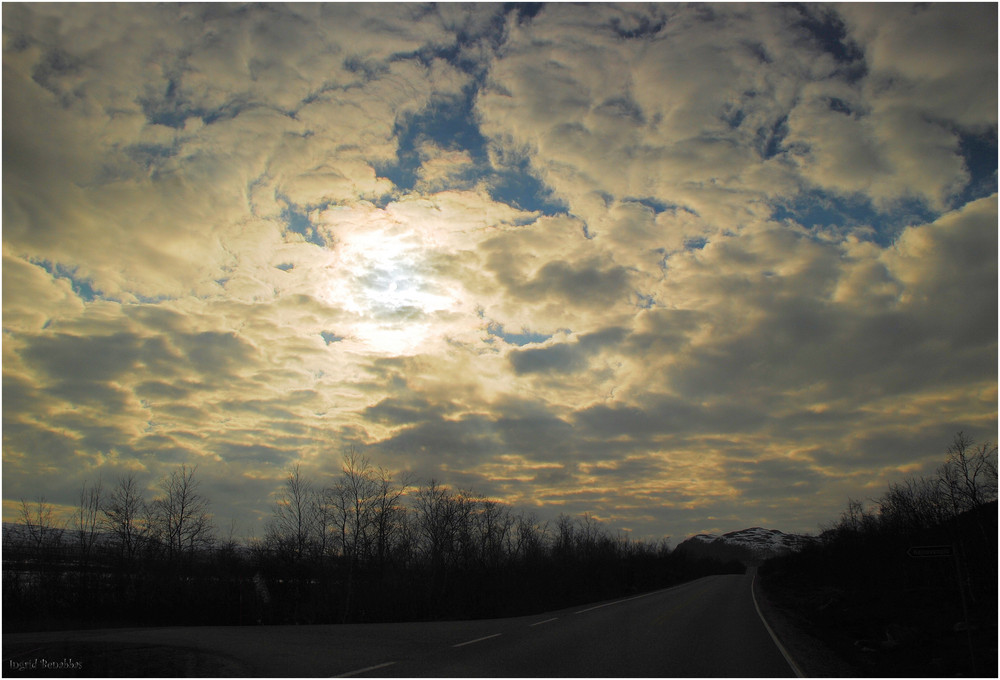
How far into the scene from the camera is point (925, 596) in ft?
85.8

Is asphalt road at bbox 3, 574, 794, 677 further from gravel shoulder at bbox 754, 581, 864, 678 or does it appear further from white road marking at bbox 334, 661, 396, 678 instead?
gravel shoulder at bbox 754, 581, 864, 678

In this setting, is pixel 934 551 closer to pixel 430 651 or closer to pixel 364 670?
pixel 430 651

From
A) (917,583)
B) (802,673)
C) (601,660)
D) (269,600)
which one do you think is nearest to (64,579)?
(269,600)

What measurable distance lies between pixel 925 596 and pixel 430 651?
86.7 feet

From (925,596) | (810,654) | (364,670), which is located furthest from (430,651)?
(925,596)

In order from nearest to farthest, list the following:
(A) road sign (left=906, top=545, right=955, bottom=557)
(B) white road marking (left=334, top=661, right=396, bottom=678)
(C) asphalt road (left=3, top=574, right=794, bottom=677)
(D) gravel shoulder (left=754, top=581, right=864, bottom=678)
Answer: (B) white road marking (left=334, top=661, right=396, bottom=678) → (C) asphalt road (left=3, top=574, right=794, bottom=677) → (A) road sign (left=906, top=545, right=955, bottom=557) → (D) gravel shoulder (left=754, top=581, right=864, bottom=678)

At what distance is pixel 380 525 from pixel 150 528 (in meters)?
20.3

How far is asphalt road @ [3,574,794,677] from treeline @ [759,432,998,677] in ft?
10.5

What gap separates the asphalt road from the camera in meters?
10.2

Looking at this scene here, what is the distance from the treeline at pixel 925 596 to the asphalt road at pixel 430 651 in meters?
3.21

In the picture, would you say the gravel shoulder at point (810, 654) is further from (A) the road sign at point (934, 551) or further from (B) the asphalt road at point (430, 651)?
(A) the road sign at point (934, 551)

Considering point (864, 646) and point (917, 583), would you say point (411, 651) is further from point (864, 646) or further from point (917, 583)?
point (917, 583)

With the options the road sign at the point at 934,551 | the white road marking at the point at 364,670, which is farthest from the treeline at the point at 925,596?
the white road marking at the point at 364,670

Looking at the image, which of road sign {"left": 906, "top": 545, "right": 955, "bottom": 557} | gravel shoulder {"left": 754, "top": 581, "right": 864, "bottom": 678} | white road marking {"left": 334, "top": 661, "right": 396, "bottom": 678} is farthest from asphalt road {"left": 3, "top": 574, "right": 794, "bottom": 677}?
road sign {"left": 906, "top": 545, "right": 955, "bottom": 557}
